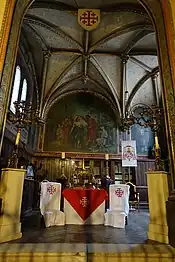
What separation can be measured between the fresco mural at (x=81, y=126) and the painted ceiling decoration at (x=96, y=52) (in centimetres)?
63

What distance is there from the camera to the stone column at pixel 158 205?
3.11m

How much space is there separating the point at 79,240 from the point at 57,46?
9037 millimetres

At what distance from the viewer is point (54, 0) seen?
23.2 feet

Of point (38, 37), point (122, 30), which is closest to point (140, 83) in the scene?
point (122, 30)

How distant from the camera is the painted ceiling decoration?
7.38 m

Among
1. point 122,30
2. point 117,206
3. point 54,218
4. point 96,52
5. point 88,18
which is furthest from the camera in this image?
point 96,52

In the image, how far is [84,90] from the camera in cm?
1290

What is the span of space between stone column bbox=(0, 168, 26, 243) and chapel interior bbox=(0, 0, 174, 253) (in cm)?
349

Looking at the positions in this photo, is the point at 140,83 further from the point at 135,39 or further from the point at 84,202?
the point at 84,202

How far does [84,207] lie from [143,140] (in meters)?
8.40

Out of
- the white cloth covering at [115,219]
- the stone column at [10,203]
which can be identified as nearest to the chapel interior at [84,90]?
the white cloth covering at [115,219]

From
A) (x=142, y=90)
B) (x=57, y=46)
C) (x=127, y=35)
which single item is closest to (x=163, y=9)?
(x=127, y=35)

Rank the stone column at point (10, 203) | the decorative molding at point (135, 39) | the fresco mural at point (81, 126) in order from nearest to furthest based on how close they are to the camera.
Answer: the stone column at point (10, 203) → the decorative molding at point (135, 39) → the fresco mural at point (81, 126)

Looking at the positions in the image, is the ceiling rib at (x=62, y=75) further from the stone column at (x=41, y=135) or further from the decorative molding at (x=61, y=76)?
the stone column at (x=41, y=135)
